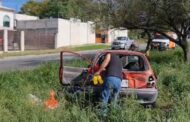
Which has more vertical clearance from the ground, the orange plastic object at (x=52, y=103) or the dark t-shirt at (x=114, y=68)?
the dark t-shirt at (x=114, y=68)

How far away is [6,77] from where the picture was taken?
44.4 feet

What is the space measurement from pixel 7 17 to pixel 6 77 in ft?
190

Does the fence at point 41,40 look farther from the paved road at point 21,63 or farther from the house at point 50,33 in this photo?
the paved road at point 21,63

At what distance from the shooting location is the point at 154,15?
22500 millimetres

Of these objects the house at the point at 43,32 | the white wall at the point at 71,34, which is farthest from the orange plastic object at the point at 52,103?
the white wall at the point at 71,34

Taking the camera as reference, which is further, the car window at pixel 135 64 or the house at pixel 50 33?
the house at pixel 50 33

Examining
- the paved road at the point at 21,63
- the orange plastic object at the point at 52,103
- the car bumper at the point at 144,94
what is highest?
the orange plastic object at the point at 52,103

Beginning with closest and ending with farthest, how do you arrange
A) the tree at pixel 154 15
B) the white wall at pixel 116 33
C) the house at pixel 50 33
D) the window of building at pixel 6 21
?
the tree at pixel 154 15, the white wall at pixel 116 33, the house at pixel 50 33, the window of building at pixel 6 21

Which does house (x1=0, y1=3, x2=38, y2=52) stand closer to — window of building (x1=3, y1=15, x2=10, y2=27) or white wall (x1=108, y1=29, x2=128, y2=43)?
window of building (x1=3, y1=15, x2=10, y2=27)

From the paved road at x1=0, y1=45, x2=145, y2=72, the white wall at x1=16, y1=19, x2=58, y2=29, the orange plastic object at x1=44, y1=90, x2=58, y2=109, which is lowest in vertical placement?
the paved road at x1=0, y1=45, x2=145, y2=72

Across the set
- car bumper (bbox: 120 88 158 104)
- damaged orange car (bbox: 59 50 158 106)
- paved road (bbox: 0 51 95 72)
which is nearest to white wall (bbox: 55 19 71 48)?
paved road (bbox: 0 51 95 72)

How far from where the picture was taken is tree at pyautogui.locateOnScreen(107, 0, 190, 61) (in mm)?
21266

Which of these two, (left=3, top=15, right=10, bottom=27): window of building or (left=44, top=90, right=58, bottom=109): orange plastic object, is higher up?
(left=3, top=15, right=10, bottom=27): window of building

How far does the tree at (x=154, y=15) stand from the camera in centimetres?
A: 2127
